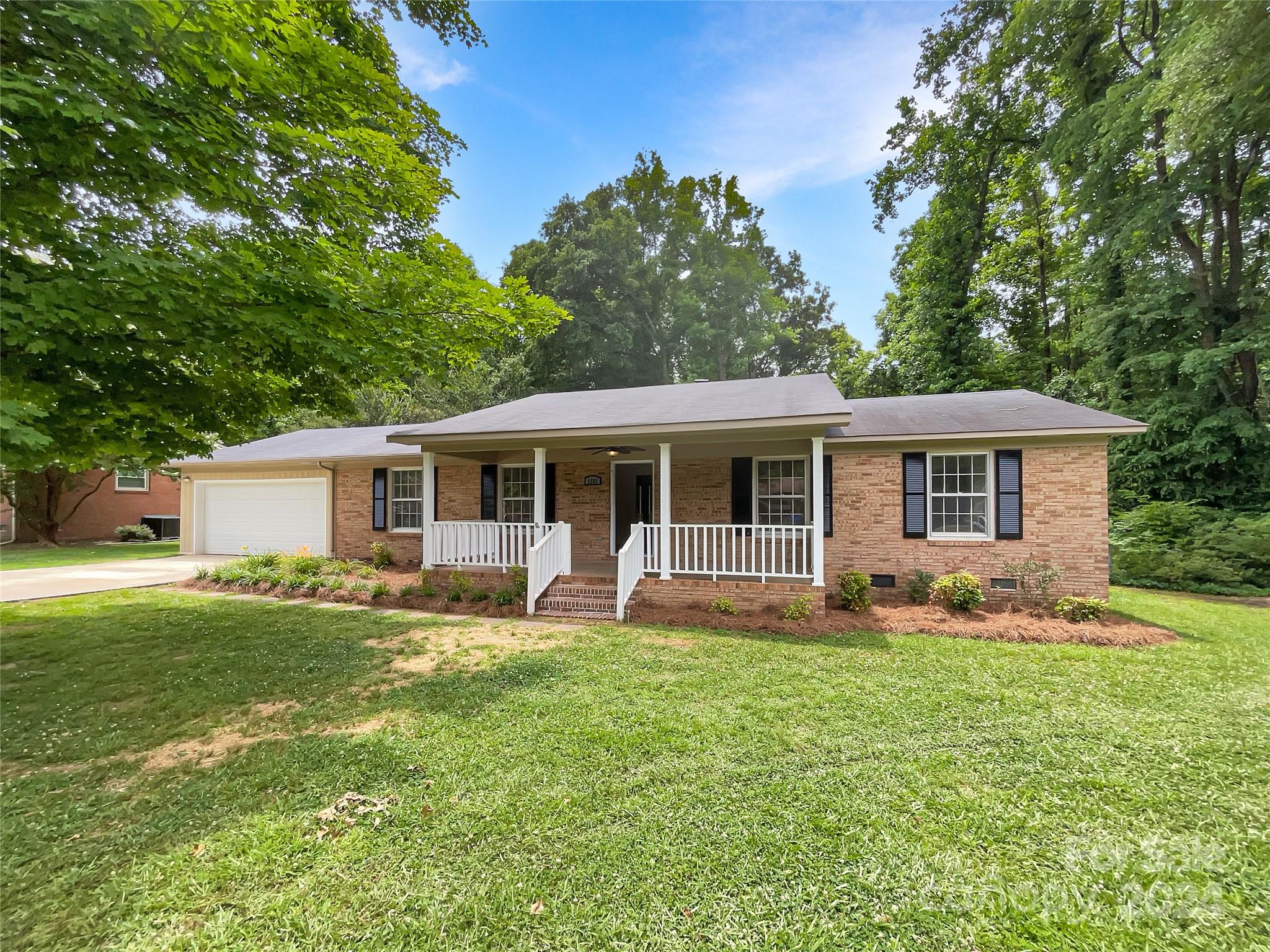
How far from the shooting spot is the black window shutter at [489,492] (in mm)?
11844

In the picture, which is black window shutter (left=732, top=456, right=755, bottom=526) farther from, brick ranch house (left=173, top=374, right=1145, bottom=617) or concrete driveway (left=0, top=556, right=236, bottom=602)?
concrete driveway (left=0, top=556, right=236, bottom=602)

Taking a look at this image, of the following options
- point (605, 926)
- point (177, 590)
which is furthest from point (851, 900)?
point (177, 590)

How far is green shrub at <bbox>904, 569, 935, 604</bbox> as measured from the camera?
350 inches

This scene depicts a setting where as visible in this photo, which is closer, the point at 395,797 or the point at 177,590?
the point at 395,797

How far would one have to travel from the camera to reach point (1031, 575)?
8.76 m

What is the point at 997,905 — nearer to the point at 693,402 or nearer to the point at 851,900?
the point at 851,900

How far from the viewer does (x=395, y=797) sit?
3.28 meters

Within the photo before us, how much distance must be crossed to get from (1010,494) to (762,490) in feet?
14.4

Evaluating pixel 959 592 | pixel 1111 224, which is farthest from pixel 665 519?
pixel 1111 224

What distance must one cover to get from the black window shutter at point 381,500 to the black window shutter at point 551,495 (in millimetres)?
4523

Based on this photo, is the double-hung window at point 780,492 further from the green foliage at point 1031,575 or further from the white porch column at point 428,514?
the white porch column at point 428,514

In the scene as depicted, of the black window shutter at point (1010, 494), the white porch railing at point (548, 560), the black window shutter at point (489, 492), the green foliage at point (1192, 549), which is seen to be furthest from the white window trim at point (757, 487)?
the green foliage at point (1192, 549)

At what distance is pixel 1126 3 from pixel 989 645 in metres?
20.4

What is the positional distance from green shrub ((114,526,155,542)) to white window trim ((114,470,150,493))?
1.57 meters
